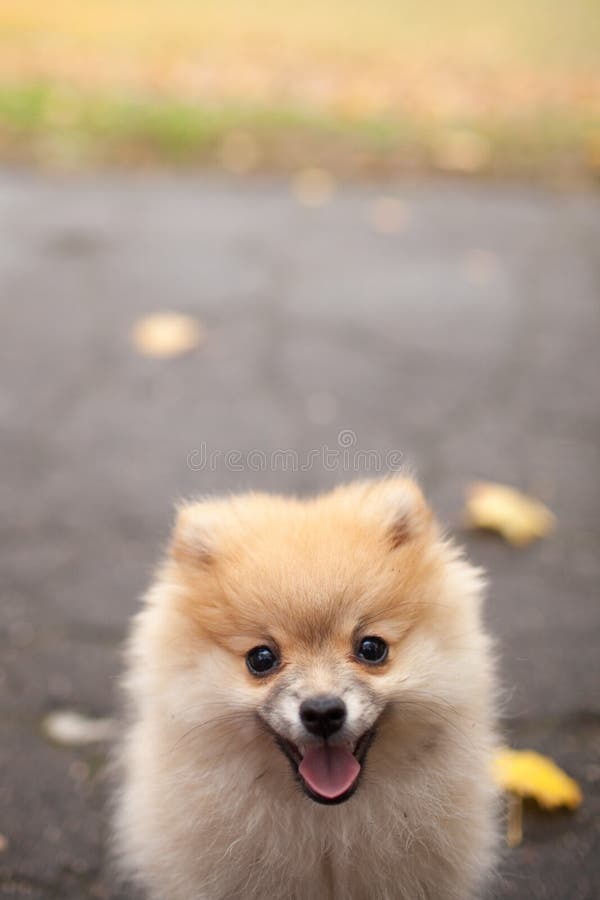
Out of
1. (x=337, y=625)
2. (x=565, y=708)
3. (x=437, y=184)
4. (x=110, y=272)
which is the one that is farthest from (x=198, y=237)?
(x=337, y=625)

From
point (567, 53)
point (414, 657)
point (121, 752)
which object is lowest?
point (121, 752)

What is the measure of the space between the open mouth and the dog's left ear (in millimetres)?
372

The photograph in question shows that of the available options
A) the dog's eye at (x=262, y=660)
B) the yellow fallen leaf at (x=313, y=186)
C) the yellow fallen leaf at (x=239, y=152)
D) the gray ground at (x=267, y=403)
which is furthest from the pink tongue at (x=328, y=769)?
the yellow fallen leaf at (x=239, y=152)

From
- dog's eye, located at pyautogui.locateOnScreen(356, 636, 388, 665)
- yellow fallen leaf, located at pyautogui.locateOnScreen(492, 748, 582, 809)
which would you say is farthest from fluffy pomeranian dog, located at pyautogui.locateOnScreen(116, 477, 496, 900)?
yellow fallen leaf, located at pyautogui.locateOnScreen(492, 748, 582, 809)

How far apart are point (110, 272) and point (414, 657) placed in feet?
11.9

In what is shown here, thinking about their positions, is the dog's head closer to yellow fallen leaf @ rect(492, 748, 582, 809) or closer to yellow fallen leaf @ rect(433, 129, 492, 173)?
yellow fallen leaf @ rect(492, 748, 582, 809)

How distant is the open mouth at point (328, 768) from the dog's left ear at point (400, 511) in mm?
372

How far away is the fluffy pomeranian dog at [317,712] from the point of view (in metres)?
1.67

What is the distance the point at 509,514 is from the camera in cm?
331

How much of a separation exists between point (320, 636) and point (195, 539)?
327 millimetres

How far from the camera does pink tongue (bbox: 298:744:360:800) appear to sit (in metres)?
1.64

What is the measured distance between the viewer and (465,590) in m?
1.88

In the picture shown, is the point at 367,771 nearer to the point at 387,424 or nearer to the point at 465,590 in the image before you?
the point at 465,590

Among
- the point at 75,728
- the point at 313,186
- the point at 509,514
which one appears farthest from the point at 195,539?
the point at 313,186
